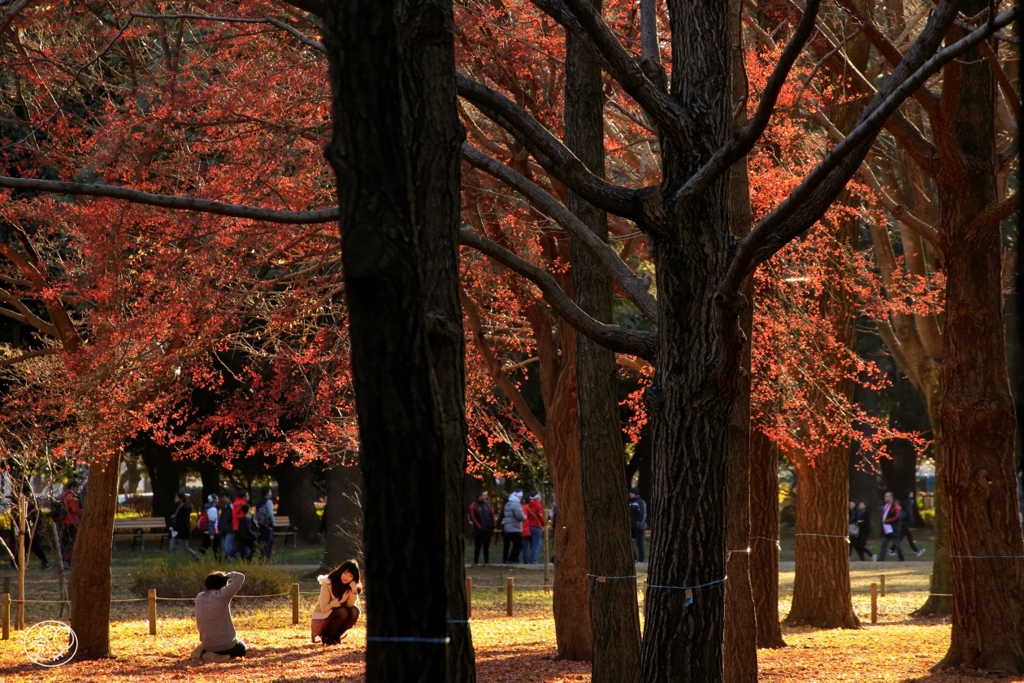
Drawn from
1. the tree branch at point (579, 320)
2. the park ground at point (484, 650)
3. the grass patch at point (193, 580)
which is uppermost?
the tree branch at point (579, 320)

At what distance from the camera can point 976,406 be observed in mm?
10367

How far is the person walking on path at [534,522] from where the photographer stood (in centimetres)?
2527

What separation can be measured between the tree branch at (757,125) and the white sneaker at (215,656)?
9.60 m

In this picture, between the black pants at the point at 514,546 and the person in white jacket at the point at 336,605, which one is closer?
the person in white jacket at the point at 336,605

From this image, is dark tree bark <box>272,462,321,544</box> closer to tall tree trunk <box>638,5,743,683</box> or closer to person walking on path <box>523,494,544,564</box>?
person walking on path <box>523,494,544,564</box>

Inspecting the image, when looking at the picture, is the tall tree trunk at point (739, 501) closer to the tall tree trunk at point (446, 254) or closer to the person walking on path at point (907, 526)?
the tall tree trunk at point (446, 254)

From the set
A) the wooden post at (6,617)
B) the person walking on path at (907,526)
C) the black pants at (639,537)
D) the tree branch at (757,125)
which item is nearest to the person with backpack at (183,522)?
the black pants at (639,537)

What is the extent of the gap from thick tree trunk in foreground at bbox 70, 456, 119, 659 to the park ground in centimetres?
35

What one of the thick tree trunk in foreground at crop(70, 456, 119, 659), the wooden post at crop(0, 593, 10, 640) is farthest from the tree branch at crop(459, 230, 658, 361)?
the wooden post at crop(0, 593, 10, 640)

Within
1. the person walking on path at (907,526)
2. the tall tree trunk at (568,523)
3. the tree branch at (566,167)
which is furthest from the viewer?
the person walking on path at (907,526)

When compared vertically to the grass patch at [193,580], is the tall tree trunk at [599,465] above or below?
above

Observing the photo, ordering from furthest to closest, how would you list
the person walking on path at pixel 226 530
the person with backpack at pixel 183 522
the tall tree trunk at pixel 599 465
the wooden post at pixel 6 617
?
the person with backpack at pixel 183 522 < the person walking on path at pixel 226 530 < the wooden post at pixel 6 617 < the tall tree trunk at pixel 599 465

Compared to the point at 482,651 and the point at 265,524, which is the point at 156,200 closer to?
the point at 482,651

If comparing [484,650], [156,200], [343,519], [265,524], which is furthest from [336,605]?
[265,524]
